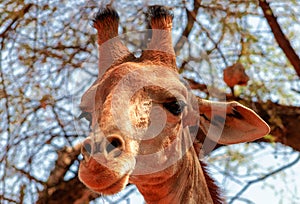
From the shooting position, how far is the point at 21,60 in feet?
25.3

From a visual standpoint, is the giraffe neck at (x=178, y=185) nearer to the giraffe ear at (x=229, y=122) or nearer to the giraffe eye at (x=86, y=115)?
the giraffe ear at (x=229, y=122)

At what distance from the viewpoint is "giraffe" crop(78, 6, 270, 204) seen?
4473 mm

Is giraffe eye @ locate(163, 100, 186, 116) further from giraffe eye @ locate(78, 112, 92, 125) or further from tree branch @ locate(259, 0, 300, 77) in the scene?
tree branch @ locate(259, 0, 300, 77)

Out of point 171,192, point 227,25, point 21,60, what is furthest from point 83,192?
point 171,192

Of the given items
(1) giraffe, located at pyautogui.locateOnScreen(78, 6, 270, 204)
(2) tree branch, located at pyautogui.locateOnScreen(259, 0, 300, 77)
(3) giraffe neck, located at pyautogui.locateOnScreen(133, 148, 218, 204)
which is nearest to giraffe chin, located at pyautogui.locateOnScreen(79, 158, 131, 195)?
(1) giraffe, located at pyautogui.locateOnScreen(78, 6, 270, 204)

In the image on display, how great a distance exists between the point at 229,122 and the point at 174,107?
58cm

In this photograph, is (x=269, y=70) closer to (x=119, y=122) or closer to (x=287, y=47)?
(x=287, y=47)

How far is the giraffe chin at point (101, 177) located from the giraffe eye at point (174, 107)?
1.97ft

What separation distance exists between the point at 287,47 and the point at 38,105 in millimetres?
2640

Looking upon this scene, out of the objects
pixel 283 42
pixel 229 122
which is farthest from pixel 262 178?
pixel 229 122

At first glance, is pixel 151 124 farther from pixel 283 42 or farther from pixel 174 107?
pixel 283 42

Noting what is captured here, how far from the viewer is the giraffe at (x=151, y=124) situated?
447 cm

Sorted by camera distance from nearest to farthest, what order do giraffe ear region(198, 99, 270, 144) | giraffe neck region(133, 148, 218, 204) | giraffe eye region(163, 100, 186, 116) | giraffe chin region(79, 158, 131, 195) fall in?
giraffe chin region(79, 158, 131, 195), giraffe eye region(163, 100, 186, 116), giraffe neck region(133, 148, 218, 204), giraffe ear region(198, 99, 270, 144)

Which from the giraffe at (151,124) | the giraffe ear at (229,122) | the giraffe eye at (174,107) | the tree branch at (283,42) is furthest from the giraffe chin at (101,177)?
the tree branch at (283,42)
